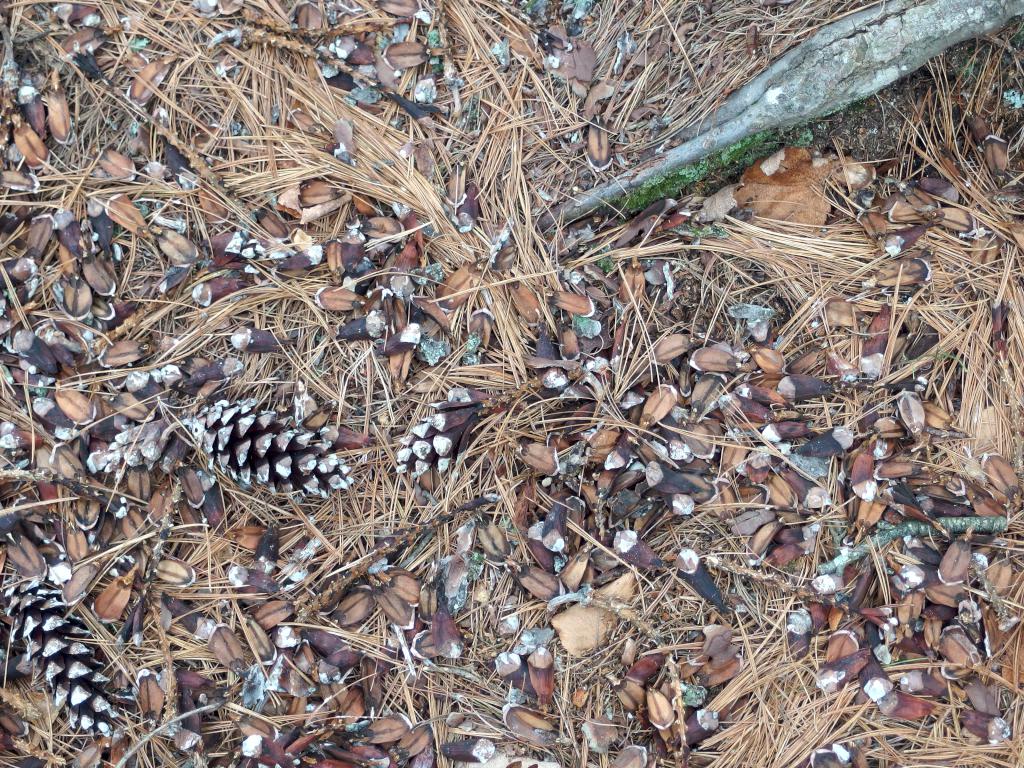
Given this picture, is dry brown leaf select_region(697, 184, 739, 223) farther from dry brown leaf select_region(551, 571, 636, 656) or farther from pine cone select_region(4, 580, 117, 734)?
pine cone select_region(4, 580, 117, 734)

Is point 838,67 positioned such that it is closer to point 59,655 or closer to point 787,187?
point 787,187

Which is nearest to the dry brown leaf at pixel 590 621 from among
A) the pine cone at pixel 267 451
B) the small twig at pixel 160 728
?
the pine cone at pixel 267 451

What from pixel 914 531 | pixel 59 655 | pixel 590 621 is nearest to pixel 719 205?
pixel 914 531

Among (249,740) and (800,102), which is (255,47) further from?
(249,740)

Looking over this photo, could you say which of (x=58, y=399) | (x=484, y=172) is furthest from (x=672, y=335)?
(x=58, y=399)

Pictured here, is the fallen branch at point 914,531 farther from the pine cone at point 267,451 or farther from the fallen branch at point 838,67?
the pine cone at point 267,451
